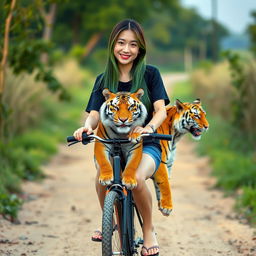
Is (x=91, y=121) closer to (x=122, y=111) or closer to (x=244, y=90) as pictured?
(x=122, y=111)

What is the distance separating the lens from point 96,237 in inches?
177

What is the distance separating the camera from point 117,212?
4230 millimetres

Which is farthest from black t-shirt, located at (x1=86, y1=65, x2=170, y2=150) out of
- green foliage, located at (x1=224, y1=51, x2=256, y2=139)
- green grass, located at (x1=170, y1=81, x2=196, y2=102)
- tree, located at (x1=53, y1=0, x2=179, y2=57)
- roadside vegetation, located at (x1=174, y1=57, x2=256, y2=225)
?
tree, located at (x1=53, y1=0, x2=179, y2=57)

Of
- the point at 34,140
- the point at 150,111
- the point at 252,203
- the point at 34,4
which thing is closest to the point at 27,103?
the point at 34,140

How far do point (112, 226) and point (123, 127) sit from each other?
686mm

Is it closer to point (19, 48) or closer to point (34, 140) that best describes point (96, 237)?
point (19, 48)

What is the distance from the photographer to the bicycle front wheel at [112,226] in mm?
3848

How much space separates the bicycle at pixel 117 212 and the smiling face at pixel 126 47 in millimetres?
693

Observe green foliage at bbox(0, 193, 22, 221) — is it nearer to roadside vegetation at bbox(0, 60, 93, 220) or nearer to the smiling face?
roadside vegetation at bbox(0, 60, 93, 220)

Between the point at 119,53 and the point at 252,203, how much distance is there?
3.52 m

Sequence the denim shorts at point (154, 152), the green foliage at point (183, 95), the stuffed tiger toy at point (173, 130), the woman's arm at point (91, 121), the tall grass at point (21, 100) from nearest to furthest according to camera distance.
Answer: the woman's arm at point (91, 121)
the denim shorts at point (154, 152)
the stuffed tiger toy at point (173, 130)
the tall grass at point (21, 100)
the green foliage at point (183, 95)

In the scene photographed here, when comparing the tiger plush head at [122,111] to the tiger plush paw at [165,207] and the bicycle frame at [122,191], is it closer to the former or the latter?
the bicycle frame at [122,191]

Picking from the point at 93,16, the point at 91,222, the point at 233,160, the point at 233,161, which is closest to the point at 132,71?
the point at 91,222

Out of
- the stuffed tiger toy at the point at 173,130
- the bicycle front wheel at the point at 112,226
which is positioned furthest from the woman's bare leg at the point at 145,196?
the stuffed tiger toy at the point at 173,130
